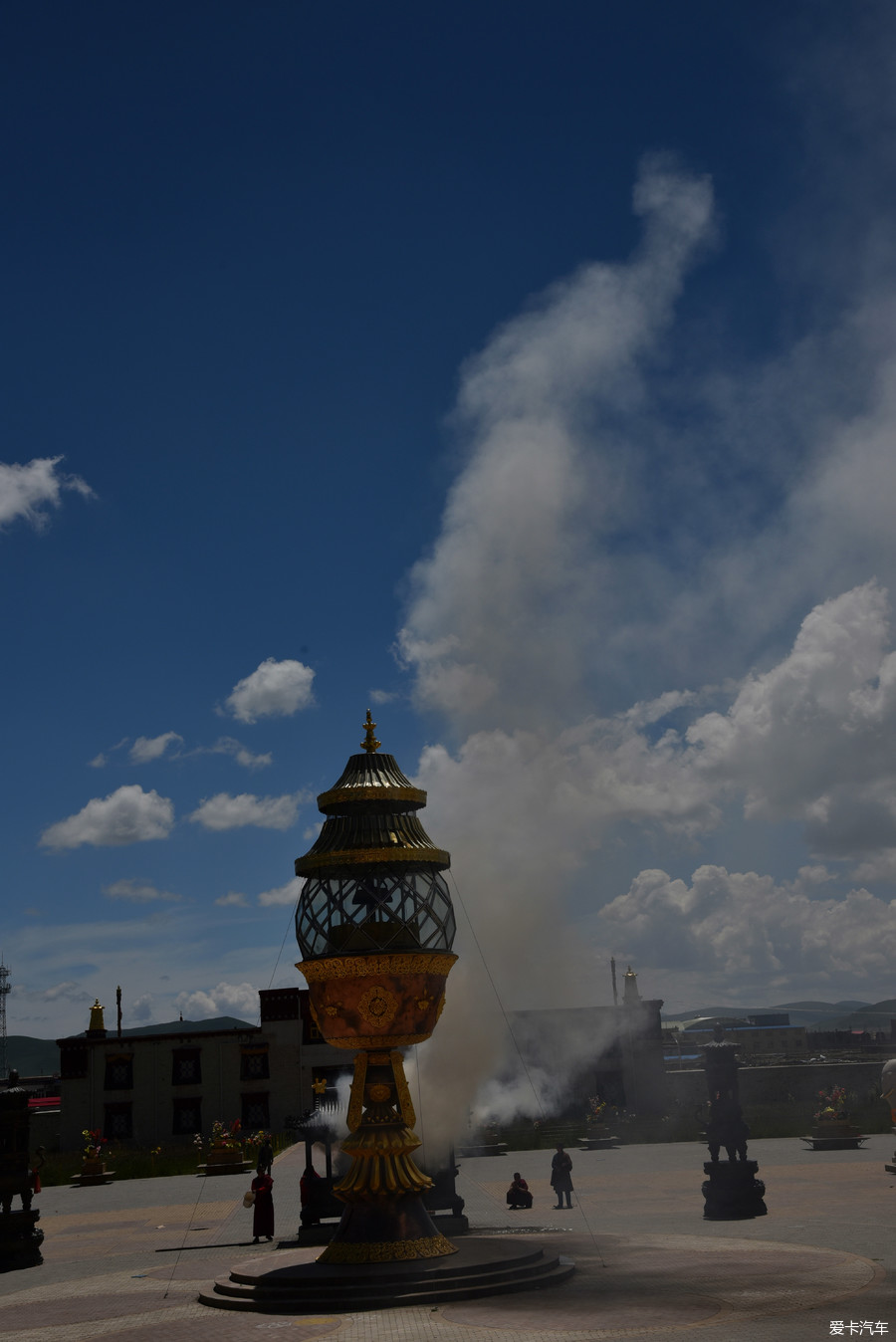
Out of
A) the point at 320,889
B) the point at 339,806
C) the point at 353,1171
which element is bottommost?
the point at 353,1171

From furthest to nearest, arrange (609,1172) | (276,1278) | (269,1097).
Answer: (269,1097) < (609,1172) < (276,1278)

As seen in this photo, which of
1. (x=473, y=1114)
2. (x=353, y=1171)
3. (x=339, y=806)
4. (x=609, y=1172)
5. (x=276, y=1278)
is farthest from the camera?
(x=473, y=1114)

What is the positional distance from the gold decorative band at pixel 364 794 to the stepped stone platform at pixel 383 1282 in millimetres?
6516

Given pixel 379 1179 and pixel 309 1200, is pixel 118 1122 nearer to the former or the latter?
pixel 309 1200

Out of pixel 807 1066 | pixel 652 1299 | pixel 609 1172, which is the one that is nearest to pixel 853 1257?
pixel 652 1299

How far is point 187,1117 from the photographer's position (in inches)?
1996

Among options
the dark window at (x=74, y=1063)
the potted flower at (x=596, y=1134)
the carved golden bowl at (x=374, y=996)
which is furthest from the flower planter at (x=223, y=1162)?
the carved golden bowl at (x=374, y=996)

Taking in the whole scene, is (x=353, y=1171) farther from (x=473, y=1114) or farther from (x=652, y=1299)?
(x=473, y=1114)


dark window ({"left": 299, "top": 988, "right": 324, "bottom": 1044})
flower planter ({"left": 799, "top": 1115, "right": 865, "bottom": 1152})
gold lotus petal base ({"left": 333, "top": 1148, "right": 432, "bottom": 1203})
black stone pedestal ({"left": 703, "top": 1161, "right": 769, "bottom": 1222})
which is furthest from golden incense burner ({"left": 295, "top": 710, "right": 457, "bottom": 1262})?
dark window ({"left": 299, "top": 988, "right": 324, "bottom": 1044})

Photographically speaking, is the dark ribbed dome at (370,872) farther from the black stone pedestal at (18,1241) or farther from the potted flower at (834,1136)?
the potted flower at (834,1136)

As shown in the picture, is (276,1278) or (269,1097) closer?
(276,1278)

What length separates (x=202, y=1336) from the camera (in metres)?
13.6

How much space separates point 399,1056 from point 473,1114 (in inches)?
1101

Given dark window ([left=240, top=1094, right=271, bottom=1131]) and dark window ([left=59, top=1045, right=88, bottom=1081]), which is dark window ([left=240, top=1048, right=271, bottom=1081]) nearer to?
dark window ([left=240, top=1094, right=271, bottom=1131])
